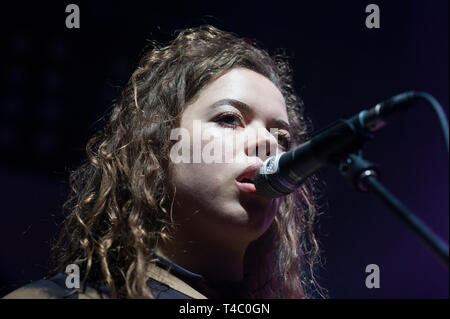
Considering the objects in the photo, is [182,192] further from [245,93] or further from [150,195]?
[245,93]

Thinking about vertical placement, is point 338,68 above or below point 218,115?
above

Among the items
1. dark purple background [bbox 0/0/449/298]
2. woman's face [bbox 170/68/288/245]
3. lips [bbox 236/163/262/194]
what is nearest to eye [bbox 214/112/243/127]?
woman's face [bbox 170/68/288/245]

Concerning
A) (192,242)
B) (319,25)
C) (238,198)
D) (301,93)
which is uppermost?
(319,25)

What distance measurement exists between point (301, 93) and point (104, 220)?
1181 millimetres

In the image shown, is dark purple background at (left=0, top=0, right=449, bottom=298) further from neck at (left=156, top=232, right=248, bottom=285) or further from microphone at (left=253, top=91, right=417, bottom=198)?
microphone at (left=253, top=91, right=417, bottom=198)

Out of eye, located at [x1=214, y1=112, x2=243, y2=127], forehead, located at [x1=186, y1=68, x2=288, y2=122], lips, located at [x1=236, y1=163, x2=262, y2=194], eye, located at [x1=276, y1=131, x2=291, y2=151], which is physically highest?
forehead, located at [x1=186, y1=68, x2=288, y2=122]

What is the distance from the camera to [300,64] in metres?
2.05

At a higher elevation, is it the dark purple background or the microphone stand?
the dark purple background

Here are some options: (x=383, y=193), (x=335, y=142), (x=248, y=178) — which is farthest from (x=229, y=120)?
(x=383, y=193)

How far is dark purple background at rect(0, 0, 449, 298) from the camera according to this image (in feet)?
5.39

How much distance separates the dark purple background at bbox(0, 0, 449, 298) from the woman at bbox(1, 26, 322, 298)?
39 cm
